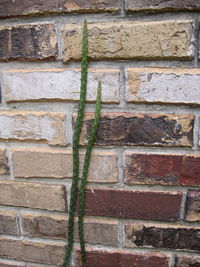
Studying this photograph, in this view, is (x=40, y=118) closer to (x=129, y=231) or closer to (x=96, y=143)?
(x=96, y=143)

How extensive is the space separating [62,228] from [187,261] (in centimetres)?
32

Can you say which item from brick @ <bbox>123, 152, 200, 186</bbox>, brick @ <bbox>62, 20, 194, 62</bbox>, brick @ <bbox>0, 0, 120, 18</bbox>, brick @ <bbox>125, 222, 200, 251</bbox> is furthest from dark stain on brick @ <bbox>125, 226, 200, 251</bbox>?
brick @ <bbox>0, 0, 120, 18</bbox>

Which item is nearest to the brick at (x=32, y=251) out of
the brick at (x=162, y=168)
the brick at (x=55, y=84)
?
the brick at (x=162, y=168)

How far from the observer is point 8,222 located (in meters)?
0.64

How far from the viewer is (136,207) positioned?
1.86 ft

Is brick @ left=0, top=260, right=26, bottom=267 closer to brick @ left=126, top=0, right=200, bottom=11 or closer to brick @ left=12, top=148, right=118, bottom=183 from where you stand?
brick @ left=12, top=148, right=118, bottom=183

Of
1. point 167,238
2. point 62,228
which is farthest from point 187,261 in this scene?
point 62,228

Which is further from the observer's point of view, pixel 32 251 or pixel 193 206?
pixel 32 251

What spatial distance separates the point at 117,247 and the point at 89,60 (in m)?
0.46

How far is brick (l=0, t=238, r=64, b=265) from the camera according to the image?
63cm

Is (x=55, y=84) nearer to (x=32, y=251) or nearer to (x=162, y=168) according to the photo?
(x=162, y=168)

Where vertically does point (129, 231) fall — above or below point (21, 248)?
above

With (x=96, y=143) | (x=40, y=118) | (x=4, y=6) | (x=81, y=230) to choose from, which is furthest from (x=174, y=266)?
(x=4, y=6)

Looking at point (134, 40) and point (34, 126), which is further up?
point (134, 40)
